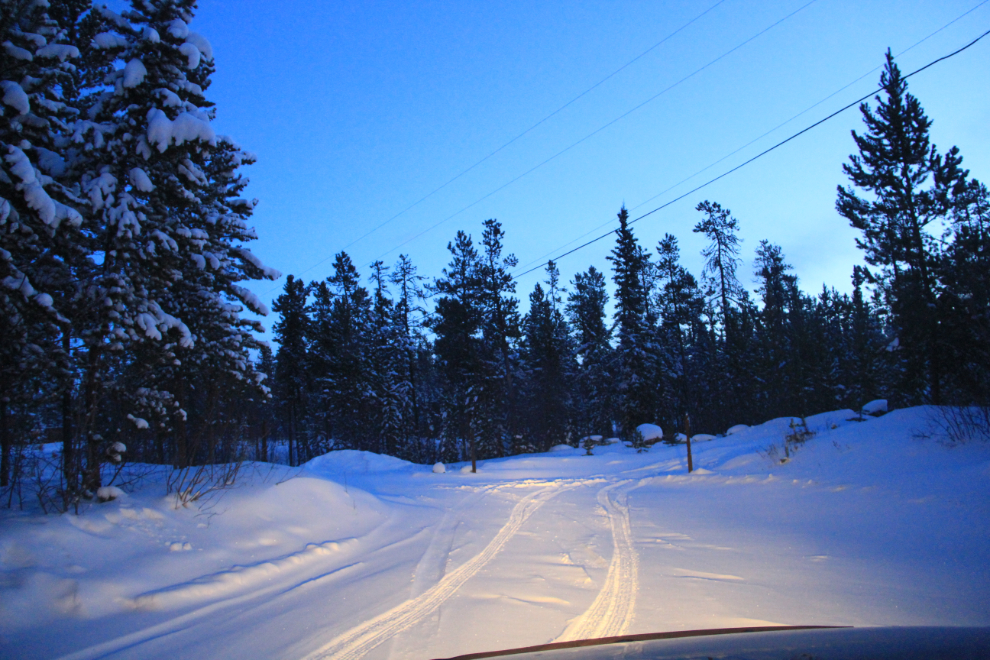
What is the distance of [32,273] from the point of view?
8148mm

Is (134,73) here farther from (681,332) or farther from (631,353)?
(681,332)

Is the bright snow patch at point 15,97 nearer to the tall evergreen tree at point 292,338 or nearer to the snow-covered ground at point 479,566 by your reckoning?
the snow-covered ground at point 479,566

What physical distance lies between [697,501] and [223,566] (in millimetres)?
9346

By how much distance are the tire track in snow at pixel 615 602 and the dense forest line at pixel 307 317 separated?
6.42 metres

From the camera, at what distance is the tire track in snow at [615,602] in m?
4.12

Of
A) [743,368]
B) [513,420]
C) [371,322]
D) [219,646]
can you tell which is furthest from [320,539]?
[743,368]

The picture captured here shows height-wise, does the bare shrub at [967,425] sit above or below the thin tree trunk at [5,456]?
below

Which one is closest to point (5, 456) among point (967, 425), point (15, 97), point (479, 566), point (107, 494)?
point (107, 494)

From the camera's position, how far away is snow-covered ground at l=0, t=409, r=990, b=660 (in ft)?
13.9

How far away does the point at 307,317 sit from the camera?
3647cm

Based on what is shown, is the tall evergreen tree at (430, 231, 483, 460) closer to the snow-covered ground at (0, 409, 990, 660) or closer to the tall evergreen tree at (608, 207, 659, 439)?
the tall evergreen tree at (608, 207, 659, 439)

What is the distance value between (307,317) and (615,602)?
35169mm

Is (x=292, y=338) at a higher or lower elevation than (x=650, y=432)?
higher

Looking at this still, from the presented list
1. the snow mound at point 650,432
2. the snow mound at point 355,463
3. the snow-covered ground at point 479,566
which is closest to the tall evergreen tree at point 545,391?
the snow mound at point 650,432
